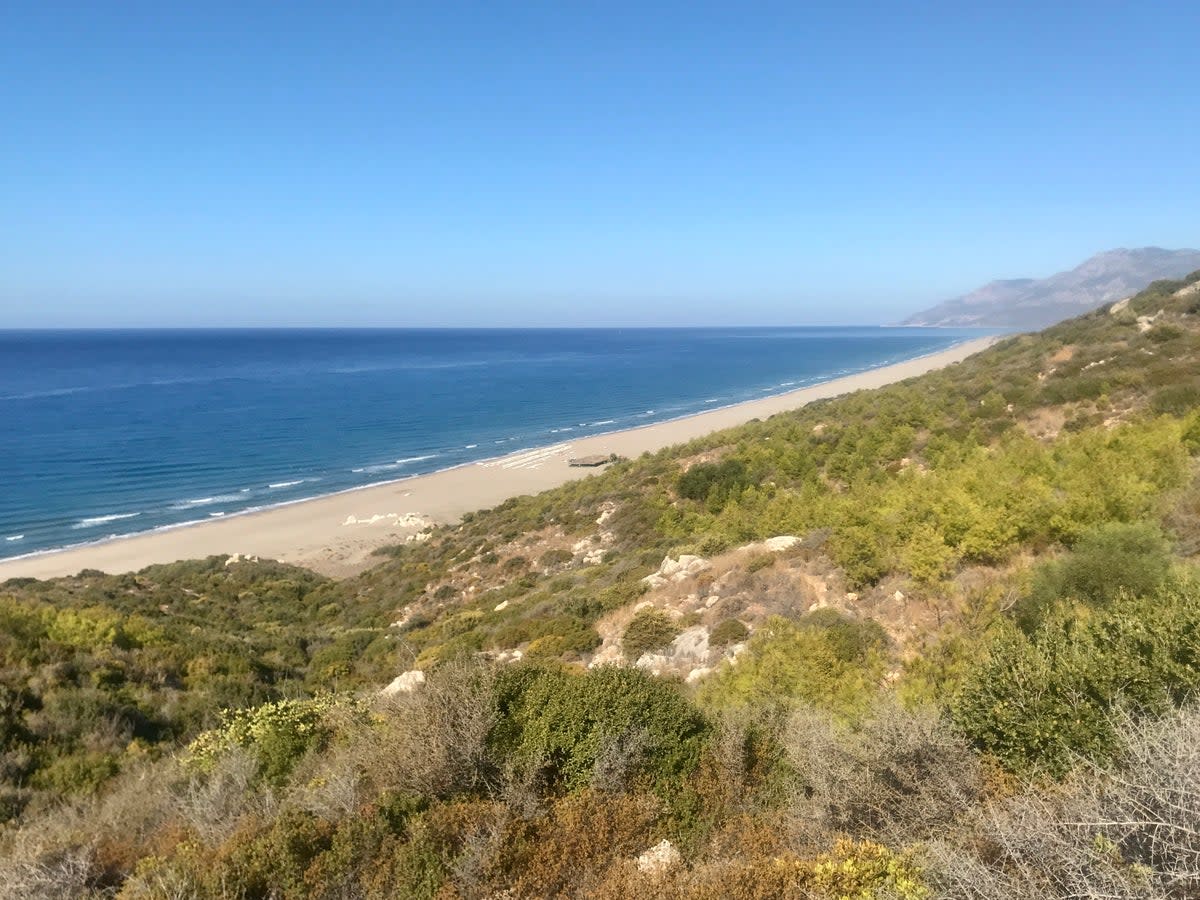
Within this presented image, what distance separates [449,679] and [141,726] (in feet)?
20.9

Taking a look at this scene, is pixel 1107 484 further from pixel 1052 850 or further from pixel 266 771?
pixel 266 771

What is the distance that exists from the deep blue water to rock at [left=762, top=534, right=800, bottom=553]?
33014 millimetres

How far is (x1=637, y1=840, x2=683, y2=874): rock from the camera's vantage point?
16.3 ft

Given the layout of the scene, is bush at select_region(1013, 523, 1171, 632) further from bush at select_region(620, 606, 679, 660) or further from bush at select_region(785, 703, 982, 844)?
bush at select_region(620, 606, 679, 660)

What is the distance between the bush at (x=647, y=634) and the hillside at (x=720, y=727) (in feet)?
0.26

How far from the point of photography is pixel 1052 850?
3.66m

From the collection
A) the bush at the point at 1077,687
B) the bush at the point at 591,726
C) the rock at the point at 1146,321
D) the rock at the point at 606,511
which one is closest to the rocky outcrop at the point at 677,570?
the bush at the point at 591,726

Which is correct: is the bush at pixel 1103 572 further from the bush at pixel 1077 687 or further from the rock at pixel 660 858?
the rock at pixel 660 858

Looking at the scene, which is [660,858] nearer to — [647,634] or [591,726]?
[591,726]

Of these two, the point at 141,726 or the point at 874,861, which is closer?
the point at 874,861

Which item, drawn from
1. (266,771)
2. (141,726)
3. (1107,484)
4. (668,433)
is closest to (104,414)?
(668,433)

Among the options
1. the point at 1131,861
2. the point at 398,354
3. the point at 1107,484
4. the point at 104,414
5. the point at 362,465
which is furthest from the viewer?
the point at 398,354

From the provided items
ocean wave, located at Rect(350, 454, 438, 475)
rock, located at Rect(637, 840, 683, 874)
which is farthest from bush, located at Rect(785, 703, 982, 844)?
ocean wave, located at Rect(350, 454, 438, 475)

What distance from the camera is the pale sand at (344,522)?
31609 mm
